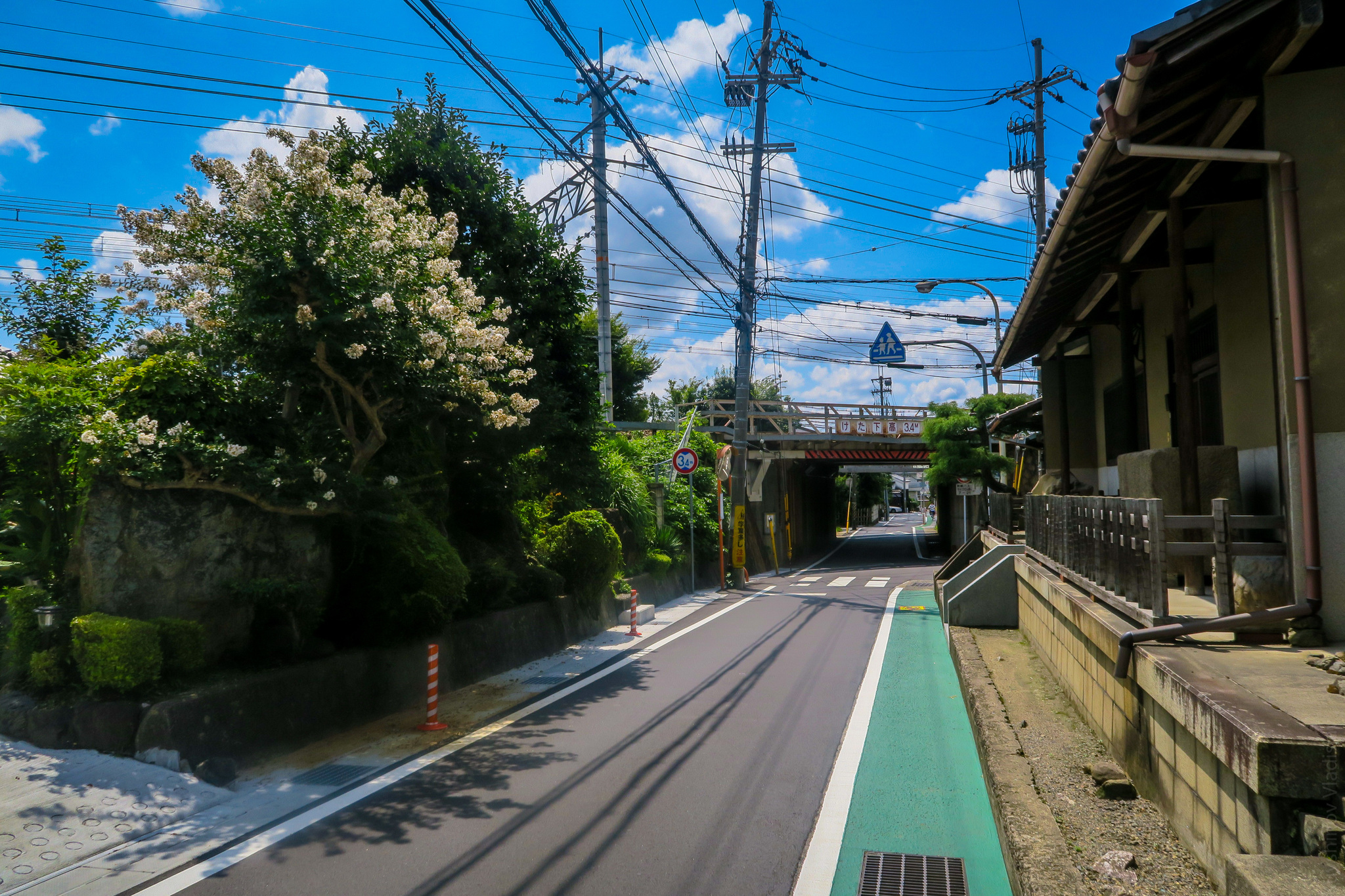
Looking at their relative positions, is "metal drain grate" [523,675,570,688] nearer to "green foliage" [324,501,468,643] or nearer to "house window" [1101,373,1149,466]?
"green foliage" [324,501,468,643]

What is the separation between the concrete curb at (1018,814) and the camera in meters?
4.11

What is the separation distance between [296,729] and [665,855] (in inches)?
166

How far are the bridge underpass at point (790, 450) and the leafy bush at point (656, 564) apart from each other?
5.70 m

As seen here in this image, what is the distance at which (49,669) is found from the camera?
6922mm

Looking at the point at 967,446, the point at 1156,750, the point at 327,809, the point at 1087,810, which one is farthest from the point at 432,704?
the point at 967,446

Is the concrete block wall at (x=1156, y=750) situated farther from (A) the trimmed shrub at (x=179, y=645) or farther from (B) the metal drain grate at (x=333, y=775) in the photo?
(A) the trimmed shrub at (x=179, y=645)

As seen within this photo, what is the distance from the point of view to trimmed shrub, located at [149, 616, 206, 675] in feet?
23.3

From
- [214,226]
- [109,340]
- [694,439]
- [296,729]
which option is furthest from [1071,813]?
[694,439]

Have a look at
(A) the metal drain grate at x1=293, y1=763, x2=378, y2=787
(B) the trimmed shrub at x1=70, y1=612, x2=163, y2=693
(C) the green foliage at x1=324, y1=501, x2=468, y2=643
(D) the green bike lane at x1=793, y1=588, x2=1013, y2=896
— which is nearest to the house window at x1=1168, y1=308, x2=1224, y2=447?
(D) the green bike lane at x1=793, y1=588, x2=1013, y2=896

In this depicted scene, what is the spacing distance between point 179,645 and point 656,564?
44.4 ft

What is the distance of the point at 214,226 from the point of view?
27.7 feet

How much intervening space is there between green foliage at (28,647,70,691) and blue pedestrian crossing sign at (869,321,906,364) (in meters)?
23.5

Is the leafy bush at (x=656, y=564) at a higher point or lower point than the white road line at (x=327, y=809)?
higher

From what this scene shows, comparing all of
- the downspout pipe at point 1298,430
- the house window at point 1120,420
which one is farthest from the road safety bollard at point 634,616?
the downspout pipe at point 1298,430
